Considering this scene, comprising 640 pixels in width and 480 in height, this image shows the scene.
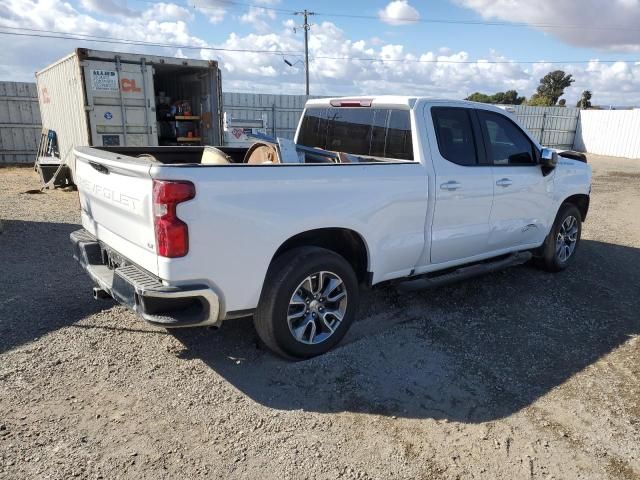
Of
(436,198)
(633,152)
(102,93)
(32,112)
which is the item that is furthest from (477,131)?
(633,152)

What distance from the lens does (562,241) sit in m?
6.00

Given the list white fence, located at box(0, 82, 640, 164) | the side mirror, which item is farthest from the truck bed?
white fence, located at box(0, 82, 640, 164)

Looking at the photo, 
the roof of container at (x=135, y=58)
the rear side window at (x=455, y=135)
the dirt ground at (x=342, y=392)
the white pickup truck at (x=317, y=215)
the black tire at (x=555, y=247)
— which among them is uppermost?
the roof of container at (x=135, y=58)

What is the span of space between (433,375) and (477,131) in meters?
2.32

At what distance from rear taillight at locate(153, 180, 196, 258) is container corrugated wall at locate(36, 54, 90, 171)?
8.04 meters

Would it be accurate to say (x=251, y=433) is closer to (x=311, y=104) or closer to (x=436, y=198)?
(x=436, y=198)

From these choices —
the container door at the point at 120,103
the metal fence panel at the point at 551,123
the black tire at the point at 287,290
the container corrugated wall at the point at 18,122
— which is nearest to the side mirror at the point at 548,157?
the black tire at the point at 287,290

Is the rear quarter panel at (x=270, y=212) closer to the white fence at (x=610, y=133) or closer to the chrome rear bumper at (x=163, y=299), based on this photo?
the chrome rear bumper at (x=163, y=299)

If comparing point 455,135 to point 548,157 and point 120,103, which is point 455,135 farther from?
point 120,103

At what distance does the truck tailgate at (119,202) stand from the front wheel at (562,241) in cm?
453

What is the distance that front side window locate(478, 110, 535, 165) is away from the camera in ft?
15.6

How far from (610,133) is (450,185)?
26.6m

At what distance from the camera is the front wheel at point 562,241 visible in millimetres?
5789

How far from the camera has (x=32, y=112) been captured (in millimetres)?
16531
